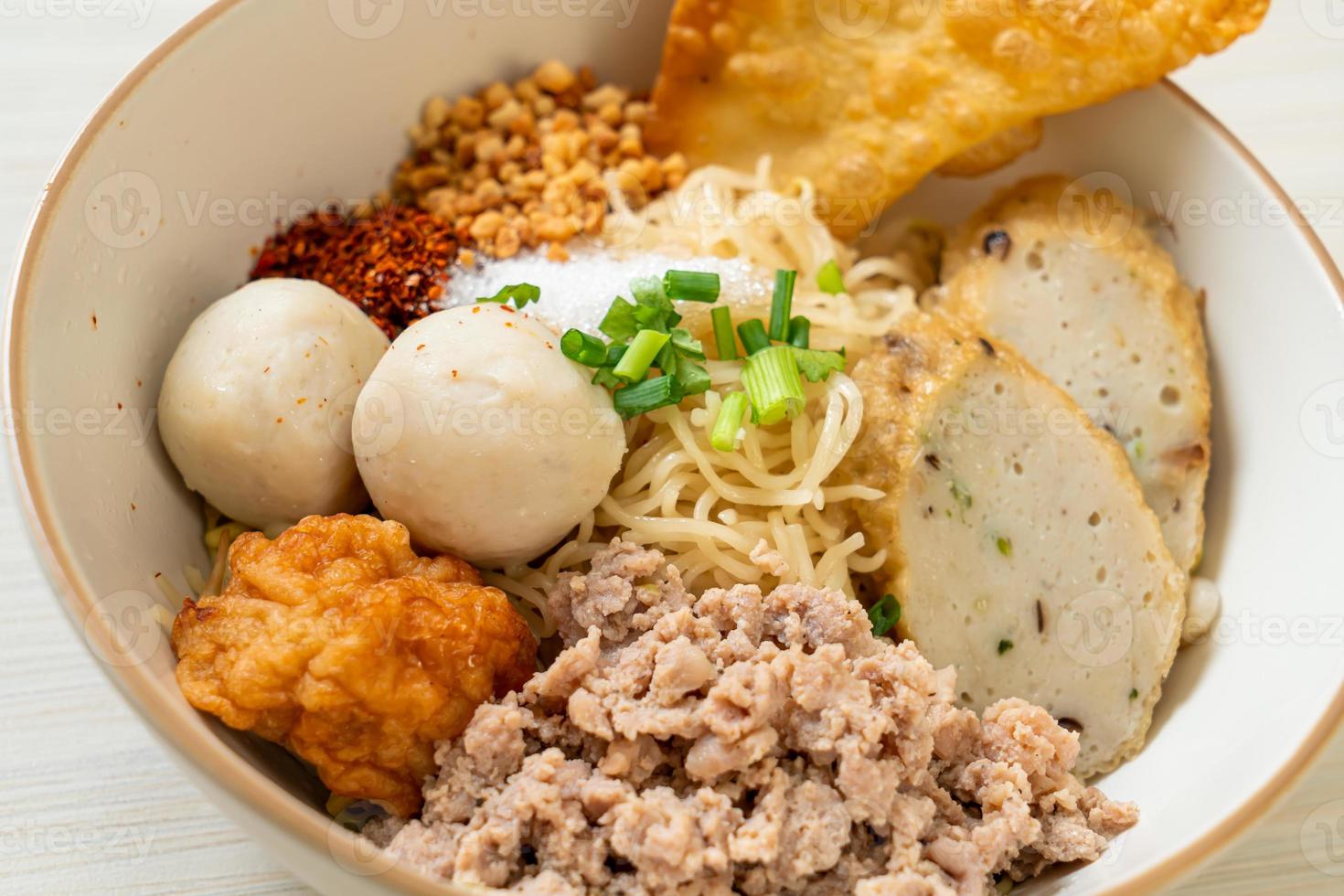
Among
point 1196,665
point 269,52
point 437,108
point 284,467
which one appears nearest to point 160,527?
point 284,467

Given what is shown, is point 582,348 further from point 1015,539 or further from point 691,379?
point 1015,539

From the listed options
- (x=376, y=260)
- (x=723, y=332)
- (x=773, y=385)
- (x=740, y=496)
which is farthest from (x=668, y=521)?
(x=376, y=260)

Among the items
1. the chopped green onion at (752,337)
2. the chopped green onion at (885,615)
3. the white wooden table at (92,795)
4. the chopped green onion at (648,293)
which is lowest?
the white wooden table at (92,795)

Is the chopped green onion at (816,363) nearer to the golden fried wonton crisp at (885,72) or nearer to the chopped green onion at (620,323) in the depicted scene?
the chopped green onion at (620,323)

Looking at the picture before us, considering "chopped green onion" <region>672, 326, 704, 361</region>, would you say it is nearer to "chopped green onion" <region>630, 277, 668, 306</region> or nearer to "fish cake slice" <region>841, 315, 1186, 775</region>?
"chopped green onion" <region>630, 277, 668, 306</region>

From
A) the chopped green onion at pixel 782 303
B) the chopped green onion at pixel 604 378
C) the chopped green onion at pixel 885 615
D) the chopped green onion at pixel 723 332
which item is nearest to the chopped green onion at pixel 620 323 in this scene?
the chopped green onion at pixel 604 378

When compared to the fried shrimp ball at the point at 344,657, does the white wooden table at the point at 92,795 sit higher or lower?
lower
